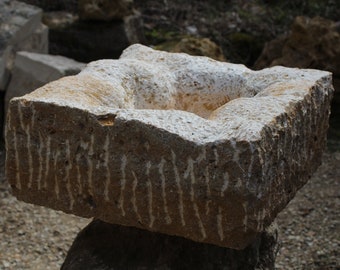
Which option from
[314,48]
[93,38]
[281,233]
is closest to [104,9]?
[93,38]

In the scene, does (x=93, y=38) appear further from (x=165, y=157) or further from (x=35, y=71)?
(x=165, y=157)

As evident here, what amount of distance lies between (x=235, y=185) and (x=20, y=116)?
79cm

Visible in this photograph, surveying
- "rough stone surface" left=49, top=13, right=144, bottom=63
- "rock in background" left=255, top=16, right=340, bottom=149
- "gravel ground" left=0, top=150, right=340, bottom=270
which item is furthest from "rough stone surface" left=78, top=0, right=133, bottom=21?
"gravel ground" left=0, top=150, right=340, bottom=270

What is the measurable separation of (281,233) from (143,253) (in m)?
1.59

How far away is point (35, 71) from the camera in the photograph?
185 inches

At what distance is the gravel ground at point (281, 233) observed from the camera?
3.76 m

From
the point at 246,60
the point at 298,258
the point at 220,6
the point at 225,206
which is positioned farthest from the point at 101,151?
the point at 220,6

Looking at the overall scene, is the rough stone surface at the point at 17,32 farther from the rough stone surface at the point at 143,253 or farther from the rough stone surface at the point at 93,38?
the rough stone surface at the point at 143,253

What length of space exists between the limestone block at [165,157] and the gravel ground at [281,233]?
1253 millimetres

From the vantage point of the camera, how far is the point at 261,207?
2.21m

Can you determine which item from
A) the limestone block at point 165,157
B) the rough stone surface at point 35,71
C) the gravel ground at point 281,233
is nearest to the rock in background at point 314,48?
the gravel ground at point 281,233

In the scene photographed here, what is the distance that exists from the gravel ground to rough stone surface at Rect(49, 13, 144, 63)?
1704 mm

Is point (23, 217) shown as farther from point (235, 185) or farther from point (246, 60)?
point (246, 60)

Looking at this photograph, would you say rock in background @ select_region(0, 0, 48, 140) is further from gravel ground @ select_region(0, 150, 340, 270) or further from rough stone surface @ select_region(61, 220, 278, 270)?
rough stone surface @ select_region(61, 220, 278, 270)
